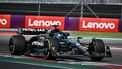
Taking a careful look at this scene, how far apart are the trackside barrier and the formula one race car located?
14423 millimetres

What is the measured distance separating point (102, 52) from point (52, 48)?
5.94 feet

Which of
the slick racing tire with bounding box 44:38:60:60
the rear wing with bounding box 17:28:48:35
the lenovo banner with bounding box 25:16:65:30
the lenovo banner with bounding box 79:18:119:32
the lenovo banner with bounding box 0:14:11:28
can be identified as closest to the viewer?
the slick racing tire with bounding box 44:38:60:60

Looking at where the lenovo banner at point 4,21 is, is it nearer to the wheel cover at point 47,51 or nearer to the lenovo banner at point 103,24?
the lenovo banner at point 103,24

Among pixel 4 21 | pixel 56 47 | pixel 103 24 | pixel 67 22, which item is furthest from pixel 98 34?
pixel 56 47

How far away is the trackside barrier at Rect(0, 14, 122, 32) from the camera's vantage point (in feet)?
96.3

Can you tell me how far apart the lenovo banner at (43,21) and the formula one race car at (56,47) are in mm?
14627

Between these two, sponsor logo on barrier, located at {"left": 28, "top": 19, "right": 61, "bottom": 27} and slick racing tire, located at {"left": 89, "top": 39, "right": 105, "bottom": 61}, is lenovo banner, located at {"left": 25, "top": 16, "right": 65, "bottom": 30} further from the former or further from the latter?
slick racing tire, located at {"left": 89, "top": 39, "right": 105, "bottom": 61}

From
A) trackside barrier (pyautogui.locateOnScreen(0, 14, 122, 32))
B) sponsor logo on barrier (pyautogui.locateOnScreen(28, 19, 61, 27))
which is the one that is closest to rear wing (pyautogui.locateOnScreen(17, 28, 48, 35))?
trackside barrier (pyautogui.locateOnScreen(0, 14, 122, 32))

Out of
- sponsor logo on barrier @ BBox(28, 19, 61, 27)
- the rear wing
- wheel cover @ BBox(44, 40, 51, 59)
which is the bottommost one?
wheel cover @ BBox(44, 40, 51, 59)

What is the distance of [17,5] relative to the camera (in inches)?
1346

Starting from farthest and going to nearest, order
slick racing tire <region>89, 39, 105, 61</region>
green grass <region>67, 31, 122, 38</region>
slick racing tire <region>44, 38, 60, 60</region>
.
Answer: green grass <region>67, 31, 122, 38</region> < slick racing tire <region>89, 39, 105, 61</region> < slick racing tire <region>44, 38, 60, 60</region>

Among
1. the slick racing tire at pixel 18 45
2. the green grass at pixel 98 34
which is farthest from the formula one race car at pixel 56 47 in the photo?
the green grass at pixel 98 34

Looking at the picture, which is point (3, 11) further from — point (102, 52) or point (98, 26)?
point (102, 52)

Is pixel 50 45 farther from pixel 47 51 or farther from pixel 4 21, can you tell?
pixel 4 21
